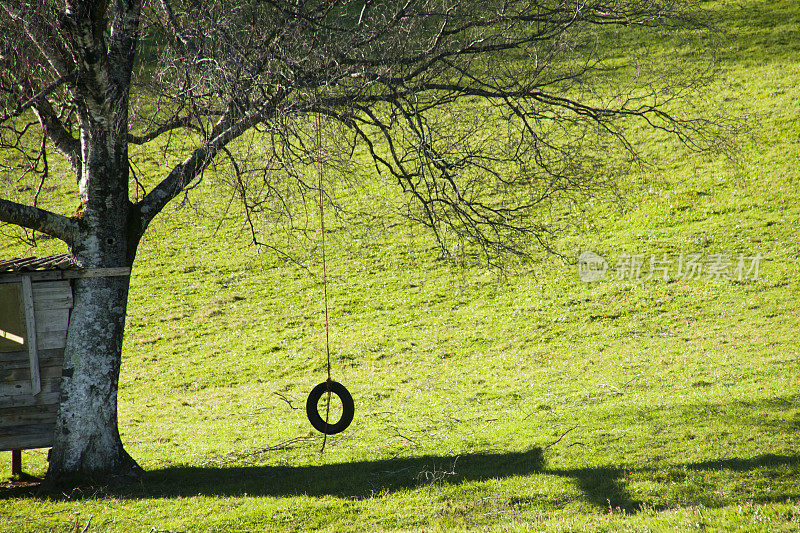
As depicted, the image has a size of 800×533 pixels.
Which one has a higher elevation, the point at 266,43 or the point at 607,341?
the point at 266,43

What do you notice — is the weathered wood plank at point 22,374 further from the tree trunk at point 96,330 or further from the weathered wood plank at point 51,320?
the tree trunk at point 96,330

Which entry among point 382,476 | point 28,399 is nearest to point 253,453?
point 382,476

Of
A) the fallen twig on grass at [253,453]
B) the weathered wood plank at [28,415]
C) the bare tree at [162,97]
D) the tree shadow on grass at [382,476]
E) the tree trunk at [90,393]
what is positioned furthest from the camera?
the fallen twig on grass at [253,453]

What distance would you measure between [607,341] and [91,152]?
43.7 feet

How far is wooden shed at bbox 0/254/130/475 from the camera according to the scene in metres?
9.02

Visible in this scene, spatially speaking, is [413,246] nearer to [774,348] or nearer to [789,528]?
[774,348]

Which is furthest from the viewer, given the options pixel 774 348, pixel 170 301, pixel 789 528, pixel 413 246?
pixel 413 246

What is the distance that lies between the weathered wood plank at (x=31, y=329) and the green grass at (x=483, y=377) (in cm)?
162

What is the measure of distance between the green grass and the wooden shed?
962mm

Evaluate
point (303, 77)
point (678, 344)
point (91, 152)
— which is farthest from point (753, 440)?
point (91, 152)

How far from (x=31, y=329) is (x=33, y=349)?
0.31 metres

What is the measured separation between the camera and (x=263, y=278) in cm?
2405

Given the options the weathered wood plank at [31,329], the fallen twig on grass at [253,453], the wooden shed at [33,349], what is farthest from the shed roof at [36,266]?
the fallen twig on grass at [253,453]

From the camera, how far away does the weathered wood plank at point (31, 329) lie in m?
8.95
